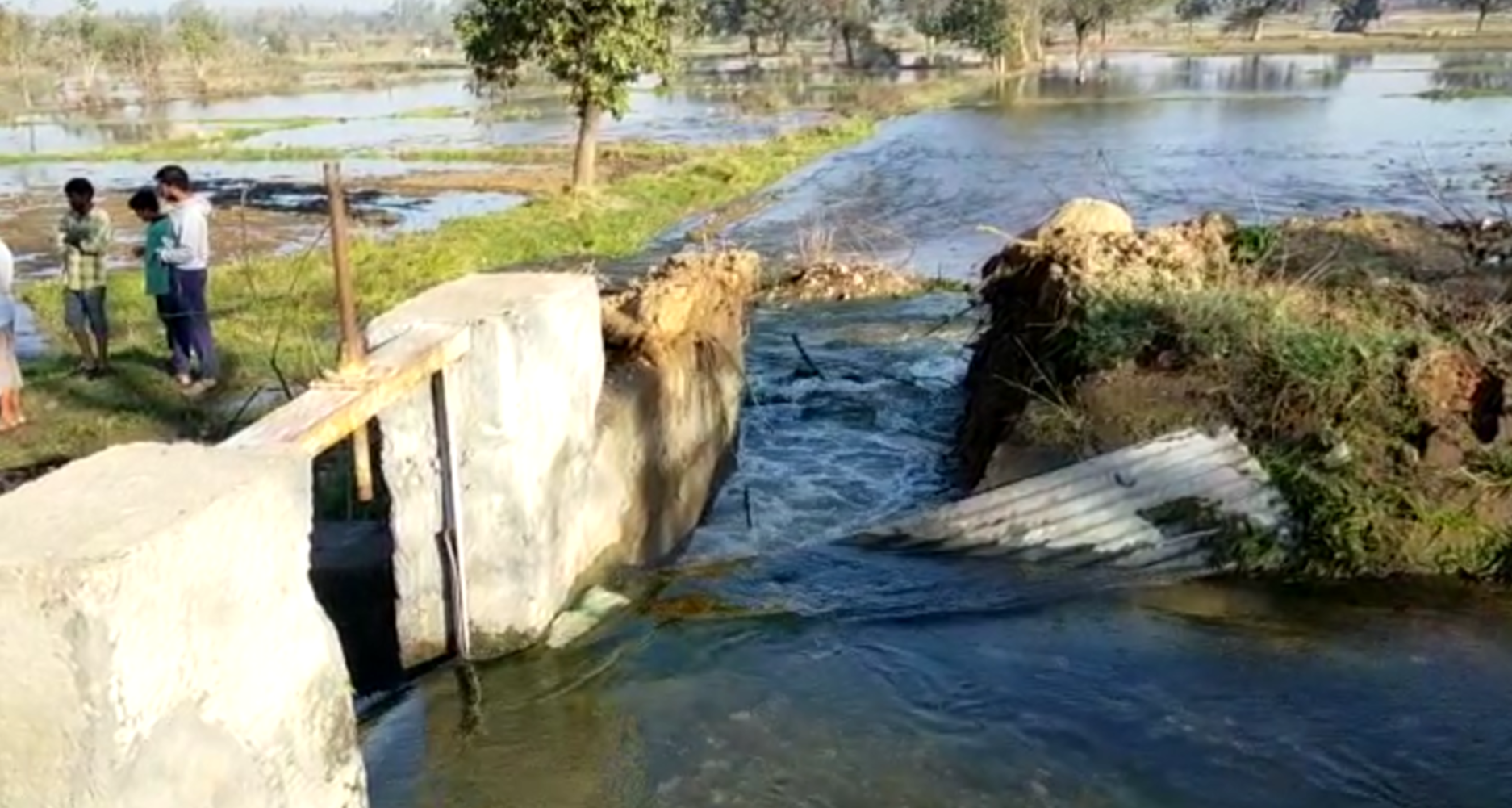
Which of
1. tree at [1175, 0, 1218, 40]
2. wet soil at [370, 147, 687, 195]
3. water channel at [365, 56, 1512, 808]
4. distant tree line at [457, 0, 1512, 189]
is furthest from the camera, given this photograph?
tree at [1175, 0, 1218, 40]

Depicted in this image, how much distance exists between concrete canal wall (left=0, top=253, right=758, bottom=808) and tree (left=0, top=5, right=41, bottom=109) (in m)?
61.9

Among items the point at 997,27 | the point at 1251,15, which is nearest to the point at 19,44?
the point at 997,27

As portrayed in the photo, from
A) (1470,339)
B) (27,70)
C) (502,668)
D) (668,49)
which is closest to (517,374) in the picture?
(502,668)

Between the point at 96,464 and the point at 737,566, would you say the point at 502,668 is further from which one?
the point at 96,464

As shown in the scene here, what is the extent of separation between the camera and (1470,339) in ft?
28.8

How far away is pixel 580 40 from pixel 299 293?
10.2 m

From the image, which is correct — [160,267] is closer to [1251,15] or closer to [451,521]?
[451,521]

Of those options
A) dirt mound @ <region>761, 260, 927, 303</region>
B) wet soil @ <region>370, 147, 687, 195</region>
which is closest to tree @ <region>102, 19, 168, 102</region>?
wet soil @ <region>370, 147, 687, 195</region>

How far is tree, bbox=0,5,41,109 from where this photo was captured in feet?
213

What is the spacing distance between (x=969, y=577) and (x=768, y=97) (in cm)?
5399

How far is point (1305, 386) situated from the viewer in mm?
8625

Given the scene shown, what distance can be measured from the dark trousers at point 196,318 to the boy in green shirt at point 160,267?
39 millimetres

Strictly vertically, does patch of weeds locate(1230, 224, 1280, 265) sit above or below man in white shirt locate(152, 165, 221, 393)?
below

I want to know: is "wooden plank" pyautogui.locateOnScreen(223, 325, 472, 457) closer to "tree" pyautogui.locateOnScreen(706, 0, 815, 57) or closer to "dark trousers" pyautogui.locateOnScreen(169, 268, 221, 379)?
"dark trousers" pyautogui.locateOnScreen(169, 268, 221, 379)
